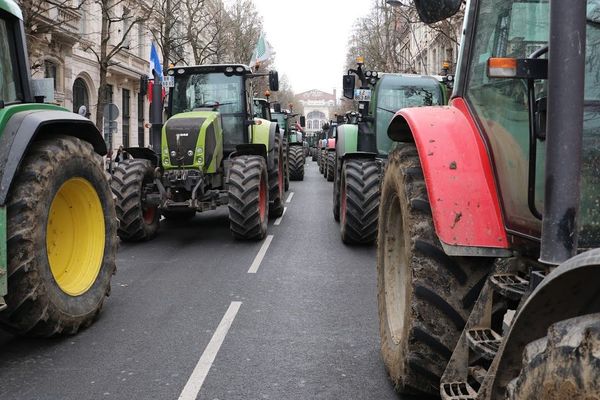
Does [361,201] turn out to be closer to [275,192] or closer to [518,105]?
[275,192]

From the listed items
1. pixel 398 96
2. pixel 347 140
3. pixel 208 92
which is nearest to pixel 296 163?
pixel 347 140

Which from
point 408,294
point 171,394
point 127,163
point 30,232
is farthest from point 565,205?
point 127,163

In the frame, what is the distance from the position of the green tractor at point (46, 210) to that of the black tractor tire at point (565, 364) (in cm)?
343

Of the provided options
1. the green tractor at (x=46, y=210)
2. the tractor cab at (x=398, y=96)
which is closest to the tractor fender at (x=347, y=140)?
the tractor cab at (x=398, y=96)

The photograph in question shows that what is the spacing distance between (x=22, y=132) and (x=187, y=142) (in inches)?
198

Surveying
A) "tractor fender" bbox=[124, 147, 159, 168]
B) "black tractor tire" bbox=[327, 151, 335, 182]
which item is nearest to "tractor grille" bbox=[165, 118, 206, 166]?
"tractor fender" bbox=[124, 147, 159, 168]

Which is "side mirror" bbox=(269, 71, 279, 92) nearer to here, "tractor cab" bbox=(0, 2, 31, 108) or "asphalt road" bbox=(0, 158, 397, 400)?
"asphalt road" bbox=(0, 158, 397, 400)

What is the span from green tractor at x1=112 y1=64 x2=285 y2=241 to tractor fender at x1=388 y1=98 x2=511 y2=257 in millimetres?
5833

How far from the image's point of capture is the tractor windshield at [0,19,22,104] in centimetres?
460

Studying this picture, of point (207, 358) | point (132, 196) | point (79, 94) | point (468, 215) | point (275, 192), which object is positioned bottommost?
point (207, 358)

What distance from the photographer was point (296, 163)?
22.5 m

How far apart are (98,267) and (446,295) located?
11.2 ft

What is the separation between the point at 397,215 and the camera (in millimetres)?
3912

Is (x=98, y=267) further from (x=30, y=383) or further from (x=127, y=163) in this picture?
(x=127, y=163)
